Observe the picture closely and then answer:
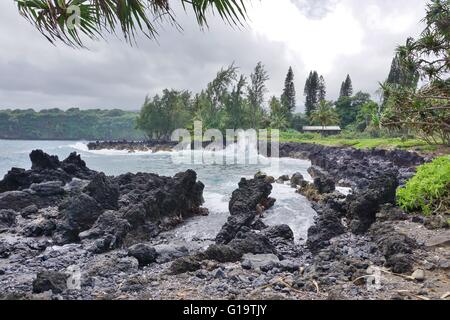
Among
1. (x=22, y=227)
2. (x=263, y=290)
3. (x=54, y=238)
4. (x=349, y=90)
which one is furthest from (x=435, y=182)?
(x=349, y=90)

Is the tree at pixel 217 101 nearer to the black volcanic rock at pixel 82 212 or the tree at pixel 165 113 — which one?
the tree at pixel 165 113

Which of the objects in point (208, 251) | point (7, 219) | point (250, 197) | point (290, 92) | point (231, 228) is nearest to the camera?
point (208, 251)

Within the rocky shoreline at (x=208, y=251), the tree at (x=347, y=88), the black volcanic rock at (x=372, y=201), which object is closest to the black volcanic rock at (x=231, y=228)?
the rocky shoreline at (x=208, y=251)

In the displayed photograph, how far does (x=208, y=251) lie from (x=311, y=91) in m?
73.5

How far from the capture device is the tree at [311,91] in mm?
74938

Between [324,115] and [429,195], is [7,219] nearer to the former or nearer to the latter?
[429,195]

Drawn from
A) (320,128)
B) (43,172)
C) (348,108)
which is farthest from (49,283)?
(348,108)

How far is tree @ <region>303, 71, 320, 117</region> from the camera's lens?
74938 millimetres

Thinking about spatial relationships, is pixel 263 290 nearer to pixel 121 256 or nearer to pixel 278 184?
pixel 121 256

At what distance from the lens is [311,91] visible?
75250 millimetres

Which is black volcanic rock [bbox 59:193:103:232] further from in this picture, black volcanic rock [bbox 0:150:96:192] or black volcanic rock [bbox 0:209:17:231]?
black volcanic rock [bbox 0:150:96:192]

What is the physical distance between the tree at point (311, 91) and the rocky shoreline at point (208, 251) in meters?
66.5
